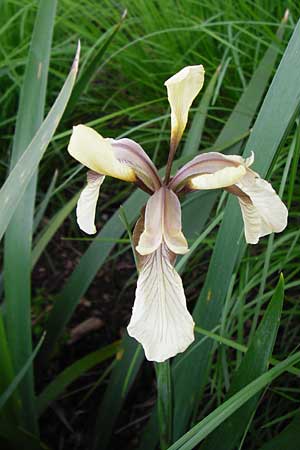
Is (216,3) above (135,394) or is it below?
above

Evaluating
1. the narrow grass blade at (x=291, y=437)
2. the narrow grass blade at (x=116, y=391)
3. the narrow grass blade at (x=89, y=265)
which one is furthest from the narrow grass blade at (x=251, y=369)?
the narrow grass blade at (x=89, y=265)

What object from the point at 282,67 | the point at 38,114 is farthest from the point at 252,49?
the point at 282,67

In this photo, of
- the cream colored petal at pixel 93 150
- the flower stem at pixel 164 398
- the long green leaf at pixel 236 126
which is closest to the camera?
the cream colored petal at pixel 93 150

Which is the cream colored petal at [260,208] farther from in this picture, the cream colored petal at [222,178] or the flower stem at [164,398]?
the flower stem at [164,398]

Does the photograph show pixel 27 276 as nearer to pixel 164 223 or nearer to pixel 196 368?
pixel 196 368

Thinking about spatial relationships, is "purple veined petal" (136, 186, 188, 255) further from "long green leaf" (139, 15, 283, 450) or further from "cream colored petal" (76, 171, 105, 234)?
"long green leaf" (139, 15, 283, 450)

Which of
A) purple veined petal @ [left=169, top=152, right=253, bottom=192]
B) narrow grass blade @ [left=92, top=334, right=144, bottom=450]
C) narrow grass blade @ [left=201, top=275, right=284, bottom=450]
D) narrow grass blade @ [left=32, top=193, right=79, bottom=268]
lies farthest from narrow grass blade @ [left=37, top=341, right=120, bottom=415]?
purple veined petal @ [left=169, top=152, right=253, bottom=192]
